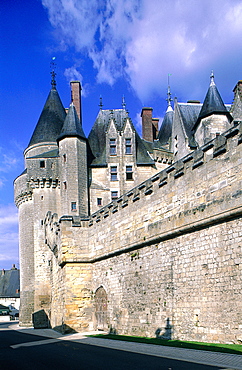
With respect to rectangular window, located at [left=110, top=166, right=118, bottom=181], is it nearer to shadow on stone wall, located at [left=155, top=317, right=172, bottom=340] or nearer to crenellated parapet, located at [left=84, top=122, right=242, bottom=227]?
crenellated parapet, located at [left=84, top=122, right=242, bottom=227]

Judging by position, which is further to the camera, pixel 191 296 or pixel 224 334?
pixel 191 296

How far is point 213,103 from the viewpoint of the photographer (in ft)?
88.2

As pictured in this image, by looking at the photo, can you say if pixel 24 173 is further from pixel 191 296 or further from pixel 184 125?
pixel 191 296

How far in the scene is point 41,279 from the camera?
32.7 metres

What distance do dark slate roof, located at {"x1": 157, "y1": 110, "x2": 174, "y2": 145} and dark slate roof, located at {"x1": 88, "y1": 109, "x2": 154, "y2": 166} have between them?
3496 mm

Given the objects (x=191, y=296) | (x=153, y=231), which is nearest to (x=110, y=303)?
(x=153, y=231)

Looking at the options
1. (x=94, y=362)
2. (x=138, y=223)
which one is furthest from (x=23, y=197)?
(x=94, y=362)

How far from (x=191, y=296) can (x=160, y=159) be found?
69.6 feet

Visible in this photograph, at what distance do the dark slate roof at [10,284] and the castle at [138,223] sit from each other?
37.7 meters

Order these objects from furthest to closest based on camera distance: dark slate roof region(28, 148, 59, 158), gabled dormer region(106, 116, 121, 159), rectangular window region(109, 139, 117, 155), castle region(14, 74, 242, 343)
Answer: dark slate roof region(28, 148, 59, 158)
rectangular window region(109, 139, 117, 155)
gabled dormer region(106, 116, 121, 159)
castle region(14, 74, 242, 343)

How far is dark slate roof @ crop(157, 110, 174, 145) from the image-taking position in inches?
1425

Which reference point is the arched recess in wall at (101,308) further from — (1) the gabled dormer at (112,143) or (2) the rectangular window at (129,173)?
(1) the gabled dormer at (112,143)

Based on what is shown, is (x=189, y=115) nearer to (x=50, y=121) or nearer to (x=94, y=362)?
(x=50, y=121)

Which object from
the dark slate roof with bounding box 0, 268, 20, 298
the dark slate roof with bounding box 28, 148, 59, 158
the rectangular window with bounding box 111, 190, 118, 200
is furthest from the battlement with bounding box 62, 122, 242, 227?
the dark slate roof with bounding box 0, 268, 20, 298
